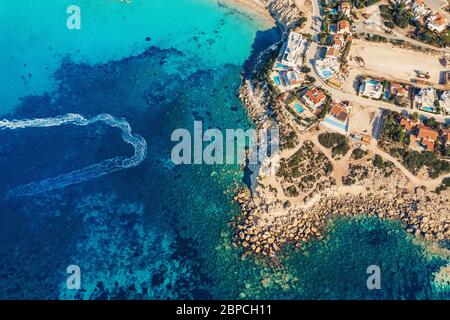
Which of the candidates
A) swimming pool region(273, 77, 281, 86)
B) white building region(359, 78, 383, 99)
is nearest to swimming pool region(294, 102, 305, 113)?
swimming pool region(273, 77, 281, 86)

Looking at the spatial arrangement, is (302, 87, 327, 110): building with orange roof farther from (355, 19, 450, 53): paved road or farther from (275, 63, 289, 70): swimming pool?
(355, 19, 450, 53): paved road

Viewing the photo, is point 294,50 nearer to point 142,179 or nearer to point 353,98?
point 353,98

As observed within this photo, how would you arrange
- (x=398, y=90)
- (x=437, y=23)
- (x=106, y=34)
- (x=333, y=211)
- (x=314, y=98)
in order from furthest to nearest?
(x=106, y=34), (x=437, y=23), (x=398, y=90), (x=314, y=98), (x=333, y=211)

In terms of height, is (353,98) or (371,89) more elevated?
(371,89)

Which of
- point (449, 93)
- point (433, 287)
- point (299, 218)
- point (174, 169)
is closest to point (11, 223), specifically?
point (174, 169)

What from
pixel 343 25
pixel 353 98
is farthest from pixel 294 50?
pixel 353 98
